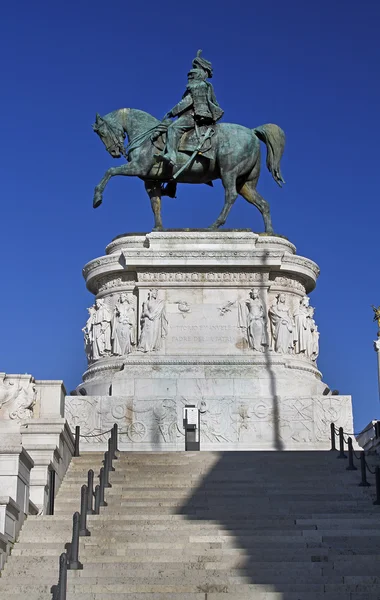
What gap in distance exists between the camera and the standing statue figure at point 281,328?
105ft

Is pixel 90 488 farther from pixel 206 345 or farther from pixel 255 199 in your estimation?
pixel 255 199

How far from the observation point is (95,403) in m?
29.9

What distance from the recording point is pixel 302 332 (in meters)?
32.8

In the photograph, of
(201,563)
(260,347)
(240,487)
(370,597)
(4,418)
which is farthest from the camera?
(260,347)

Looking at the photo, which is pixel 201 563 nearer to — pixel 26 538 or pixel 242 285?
pixel 26 538

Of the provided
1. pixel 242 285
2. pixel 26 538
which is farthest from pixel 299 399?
pixel 26 538

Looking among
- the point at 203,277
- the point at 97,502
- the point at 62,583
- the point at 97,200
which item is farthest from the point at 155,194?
the point at 62,583

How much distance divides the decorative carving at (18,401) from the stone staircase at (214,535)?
1.87 m

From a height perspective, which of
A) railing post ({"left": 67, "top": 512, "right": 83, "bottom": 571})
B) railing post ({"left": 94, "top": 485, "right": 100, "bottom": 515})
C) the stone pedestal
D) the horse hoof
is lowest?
railing post ({"left": 67, "top": 512, "right": 83, "bottom": 571})

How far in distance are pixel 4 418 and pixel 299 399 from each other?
9.37 m

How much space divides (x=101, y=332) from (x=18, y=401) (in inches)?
341

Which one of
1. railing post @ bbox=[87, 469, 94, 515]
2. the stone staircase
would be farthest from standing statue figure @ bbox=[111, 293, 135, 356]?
railing post @ bbox=[87, 469, 94, 515]

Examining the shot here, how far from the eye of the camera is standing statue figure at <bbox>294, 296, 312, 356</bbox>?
32750mm

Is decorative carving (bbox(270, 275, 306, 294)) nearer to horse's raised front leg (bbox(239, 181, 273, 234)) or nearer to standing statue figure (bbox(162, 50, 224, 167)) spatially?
horse's raised front leg (bbox(239, 181, 273, 234))
